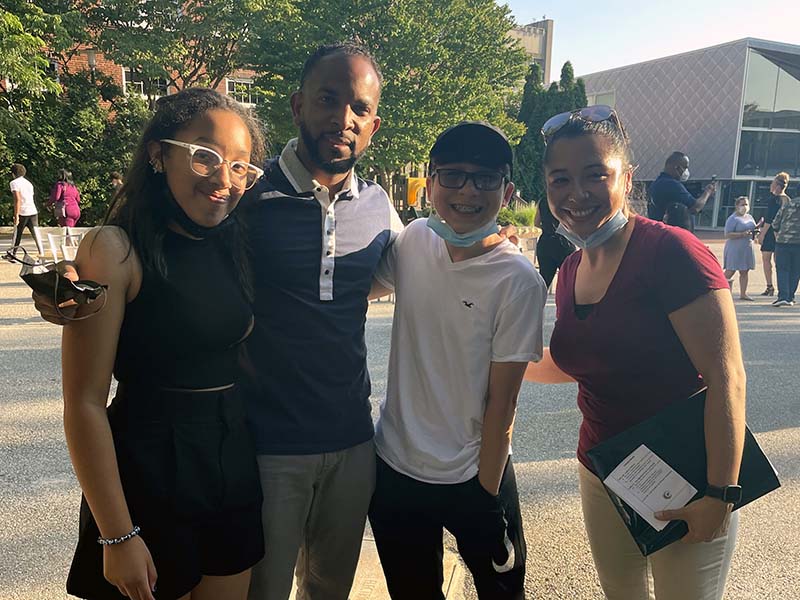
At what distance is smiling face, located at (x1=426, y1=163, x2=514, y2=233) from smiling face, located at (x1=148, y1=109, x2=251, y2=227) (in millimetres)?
741

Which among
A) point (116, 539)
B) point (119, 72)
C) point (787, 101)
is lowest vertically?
point (116, 539)

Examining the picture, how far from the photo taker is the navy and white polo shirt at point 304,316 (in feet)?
6.53

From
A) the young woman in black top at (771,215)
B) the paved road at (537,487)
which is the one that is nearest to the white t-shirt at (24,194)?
the paved road at (537,487)

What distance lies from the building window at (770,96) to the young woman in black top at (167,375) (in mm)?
36366

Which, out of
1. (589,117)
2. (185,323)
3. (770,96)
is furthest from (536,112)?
(185,323)

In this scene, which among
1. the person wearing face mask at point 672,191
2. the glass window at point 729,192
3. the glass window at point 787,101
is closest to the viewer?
the person wearing face mask at point 672,191

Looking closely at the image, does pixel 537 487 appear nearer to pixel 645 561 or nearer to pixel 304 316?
pixel 645 561

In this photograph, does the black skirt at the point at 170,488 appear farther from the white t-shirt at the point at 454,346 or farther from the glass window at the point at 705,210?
the glass window at the point at 705,210

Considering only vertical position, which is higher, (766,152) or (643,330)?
(766,152)

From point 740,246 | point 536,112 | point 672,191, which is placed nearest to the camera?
point 672,191

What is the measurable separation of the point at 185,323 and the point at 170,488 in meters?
0.48

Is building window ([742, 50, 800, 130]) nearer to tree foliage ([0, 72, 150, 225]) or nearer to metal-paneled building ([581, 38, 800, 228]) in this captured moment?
metal-paneled building ([581, 38, 800, 228])

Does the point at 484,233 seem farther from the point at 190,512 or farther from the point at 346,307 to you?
the point at 190,512

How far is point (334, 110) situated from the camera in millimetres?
2121
